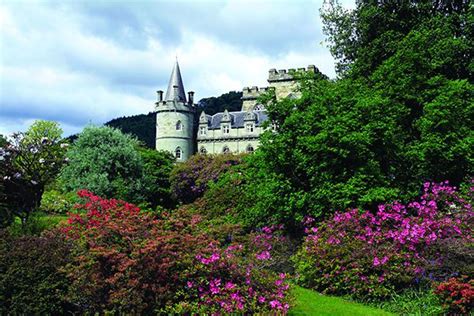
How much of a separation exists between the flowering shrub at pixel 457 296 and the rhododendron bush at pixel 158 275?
113 inches

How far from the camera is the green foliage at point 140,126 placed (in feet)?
237

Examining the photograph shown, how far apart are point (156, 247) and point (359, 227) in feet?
18.4

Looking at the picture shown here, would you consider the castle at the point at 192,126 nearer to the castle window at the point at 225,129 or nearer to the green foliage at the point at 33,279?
the castle window at the point at 225,129

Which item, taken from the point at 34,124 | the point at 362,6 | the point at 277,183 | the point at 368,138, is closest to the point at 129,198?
the point at 277,183

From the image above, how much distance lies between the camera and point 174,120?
2144 inches

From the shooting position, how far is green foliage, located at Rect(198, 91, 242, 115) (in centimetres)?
8475

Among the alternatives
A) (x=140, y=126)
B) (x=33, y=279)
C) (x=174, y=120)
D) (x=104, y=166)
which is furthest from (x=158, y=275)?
(x=140, y=126)

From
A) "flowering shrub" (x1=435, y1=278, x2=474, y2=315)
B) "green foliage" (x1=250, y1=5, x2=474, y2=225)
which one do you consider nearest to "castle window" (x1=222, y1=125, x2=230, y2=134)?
"green foliage" (x1=250, y1=5, x2=474, y2=225)

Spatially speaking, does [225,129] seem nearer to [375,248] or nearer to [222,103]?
[222,103]

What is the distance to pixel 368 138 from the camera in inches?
488

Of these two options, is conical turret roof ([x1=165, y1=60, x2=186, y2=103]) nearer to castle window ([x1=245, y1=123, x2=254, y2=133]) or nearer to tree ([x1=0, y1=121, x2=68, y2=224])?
castle window ([x1=245, y1=123, x2=254, y2=133])

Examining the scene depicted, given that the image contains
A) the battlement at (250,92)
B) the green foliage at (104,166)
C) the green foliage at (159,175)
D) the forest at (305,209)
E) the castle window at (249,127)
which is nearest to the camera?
the forest at (305,209)

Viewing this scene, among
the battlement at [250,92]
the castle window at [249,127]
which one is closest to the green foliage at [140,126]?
the battlement at [250,92]

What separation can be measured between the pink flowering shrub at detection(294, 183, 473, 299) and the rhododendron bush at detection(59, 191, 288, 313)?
8.17ft
